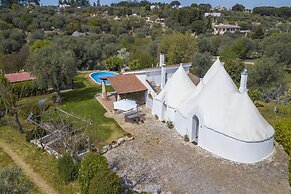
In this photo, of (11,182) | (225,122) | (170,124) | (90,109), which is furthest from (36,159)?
(225,122)

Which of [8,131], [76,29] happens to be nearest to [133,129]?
[8,131]

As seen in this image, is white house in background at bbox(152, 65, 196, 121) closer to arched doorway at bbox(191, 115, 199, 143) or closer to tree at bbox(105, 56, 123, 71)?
arched doorway at bbox(191, 115, 199, 143)

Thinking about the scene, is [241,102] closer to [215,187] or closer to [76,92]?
[215,187]

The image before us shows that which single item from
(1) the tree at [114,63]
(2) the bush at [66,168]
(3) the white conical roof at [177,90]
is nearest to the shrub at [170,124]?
(3) the white conical roof at [177,90]

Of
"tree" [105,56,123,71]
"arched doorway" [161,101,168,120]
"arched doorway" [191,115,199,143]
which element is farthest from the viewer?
"tree" [105,56,123,71]

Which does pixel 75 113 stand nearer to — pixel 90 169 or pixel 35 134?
pixel 35 134

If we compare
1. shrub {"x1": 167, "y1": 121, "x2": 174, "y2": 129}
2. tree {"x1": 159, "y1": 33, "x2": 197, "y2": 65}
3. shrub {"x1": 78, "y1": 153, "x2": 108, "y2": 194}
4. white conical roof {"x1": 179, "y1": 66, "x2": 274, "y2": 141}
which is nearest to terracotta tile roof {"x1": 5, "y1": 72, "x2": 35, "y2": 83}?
shrub {"x1": 167, "y1": 121, "x2": 174, "y2": 129}
